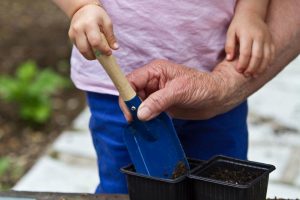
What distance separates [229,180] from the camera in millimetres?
1271

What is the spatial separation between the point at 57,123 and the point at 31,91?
0.63 ft

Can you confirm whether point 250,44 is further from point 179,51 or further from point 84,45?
point 84,45

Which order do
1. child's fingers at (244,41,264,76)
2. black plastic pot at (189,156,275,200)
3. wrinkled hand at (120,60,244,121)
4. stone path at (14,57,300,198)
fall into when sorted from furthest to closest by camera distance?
stone path at (14,57,300,198)
child's fingers at (244,41,264,76)
wrinkled hand at (120,60,244,121)
black plastic pot at (189,156,275,200)

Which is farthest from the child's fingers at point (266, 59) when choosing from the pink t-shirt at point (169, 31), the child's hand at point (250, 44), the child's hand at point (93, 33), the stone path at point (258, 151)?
the stone path at point (258, 151)

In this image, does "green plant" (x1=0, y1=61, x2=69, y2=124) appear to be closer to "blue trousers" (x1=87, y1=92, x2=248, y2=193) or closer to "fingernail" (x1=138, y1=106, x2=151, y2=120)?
"blue trousers" (x1=87, y1=92, x2=248, y2=193)

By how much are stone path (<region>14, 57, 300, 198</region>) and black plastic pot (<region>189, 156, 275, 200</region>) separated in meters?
1.38

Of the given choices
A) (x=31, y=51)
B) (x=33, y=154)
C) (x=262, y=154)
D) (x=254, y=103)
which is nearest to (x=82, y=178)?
(x=33, y=154)

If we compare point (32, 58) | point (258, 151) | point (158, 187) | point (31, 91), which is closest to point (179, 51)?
point (158, 187)

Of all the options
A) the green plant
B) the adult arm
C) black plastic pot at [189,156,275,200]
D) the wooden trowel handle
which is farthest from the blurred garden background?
the wooden trowel handle

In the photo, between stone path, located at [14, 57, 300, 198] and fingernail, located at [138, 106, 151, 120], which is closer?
fingernail, located at [138, 106, 151, 120]

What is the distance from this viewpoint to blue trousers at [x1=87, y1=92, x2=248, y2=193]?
1677 millimetres

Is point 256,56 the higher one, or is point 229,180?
point 256,56

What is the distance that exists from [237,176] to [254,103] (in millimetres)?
2204

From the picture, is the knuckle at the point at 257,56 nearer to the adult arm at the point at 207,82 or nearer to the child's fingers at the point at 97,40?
the adult arm at the point at 207,82
